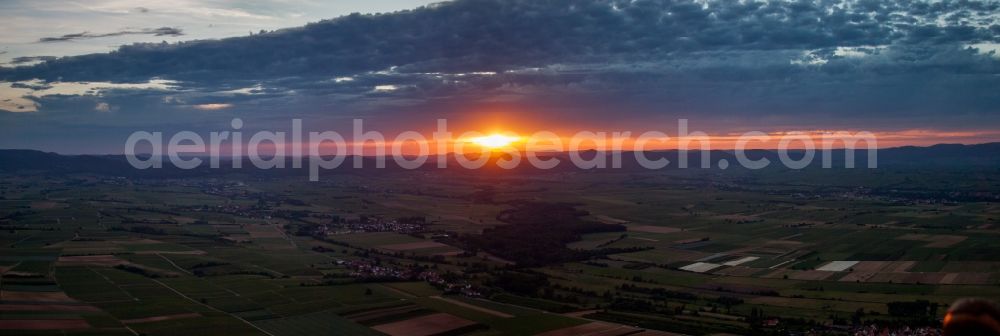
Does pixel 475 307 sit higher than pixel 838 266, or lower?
lower

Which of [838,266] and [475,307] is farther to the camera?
[838,266]

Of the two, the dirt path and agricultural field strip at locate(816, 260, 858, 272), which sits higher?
agricultural field strip at locate(816, 260, 858, 272)

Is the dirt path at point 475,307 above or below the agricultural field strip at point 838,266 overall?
below

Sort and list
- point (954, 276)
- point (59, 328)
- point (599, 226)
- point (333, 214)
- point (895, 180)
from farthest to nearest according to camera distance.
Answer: point (895, 180)
point (333, 214)
point (599, 226)
point (954, 276)
point (59, 328)

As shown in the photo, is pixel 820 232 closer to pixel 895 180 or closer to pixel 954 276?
pixel 954 276

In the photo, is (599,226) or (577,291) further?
(599,226)

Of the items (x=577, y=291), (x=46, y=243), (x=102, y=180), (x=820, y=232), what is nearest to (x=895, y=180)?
(x=820, y=232)

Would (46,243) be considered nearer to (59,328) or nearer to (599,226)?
(59,328)

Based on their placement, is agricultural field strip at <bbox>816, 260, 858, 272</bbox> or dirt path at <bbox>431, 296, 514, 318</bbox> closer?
dirt path at <bbox>431, 296, 514, 318</bbox>

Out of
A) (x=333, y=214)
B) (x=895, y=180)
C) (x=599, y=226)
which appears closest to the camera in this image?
(x=599, y=226)

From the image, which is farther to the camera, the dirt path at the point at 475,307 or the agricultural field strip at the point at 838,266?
the agricultural field strip at the point at 838,266
